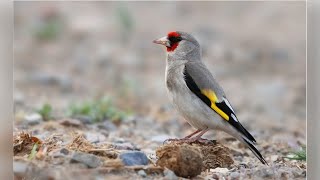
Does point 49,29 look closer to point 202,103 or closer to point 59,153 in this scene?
point 202,103

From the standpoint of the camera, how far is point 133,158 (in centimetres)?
420

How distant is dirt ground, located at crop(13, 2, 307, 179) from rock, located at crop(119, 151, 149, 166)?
1.90ft

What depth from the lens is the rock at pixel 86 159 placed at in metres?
4.07

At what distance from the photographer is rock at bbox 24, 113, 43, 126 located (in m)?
5.33

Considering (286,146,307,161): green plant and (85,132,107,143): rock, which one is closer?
(286,146,307,161): green plant

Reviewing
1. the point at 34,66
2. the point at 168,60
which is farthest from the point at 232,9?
the point at 168,60

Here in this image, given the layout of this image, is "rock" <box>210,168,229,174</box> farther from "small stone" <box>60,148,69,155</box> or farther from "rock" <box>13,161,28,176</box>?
"rock" <box>13,161,28,176</box>

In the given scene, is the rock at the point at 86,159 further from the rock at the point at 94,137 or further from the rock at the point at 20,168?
the rock at the point at 94,137

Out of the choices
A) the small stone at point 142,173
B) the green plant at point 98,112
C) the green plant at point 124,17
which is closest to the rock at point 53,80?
the green plant at point 124,17

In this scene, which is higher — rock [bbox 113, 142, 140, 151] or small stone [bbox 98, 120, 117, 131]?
small stone [bbox 98, 120, 117, 131]

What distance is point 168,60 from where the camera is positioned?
183 inches

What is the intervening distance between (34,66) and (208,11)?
1.91m

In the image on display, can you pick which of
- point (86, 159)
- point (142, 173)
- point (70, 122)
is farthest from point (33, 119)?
point (142, 173)

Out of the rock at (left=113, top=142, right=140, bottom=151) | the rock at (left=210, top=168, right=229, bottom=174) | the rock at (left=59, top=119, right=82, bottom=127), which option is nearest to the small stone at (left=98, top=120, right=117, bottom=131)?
the rock at (left=59, top=119, right=82, bottom=127)
